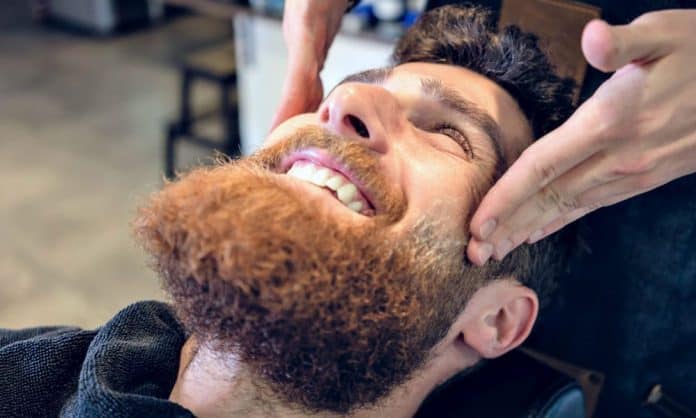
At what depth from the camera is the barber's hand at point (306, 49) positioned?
1344 millimetres

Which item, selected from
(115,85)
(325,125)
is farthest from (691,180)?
(115,85)

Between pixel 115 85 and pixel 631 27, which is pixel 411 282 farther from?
pixel 115 85

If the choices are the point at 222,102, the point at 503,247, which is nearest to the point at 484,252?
the point at 503,247

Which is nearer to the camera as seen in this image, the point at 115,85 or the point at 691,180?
the point at 691,180

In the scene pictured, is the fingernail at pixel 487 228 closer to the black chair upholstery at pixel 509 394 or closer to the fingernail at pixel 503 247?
the fingernail at pixel 503 247

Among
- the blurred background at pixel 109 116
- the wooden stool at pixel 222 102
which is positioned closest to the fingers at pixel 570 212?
the blurred background at pixel 109 116

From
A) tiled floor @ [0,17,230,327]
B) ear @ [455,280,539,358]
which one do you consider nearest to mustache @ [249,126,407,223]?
ear @ [455,280,539,358]

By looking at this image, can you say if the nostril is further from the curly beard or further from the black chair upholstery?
the black chair upholstery

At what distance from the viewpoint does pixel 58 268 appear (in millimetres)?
2654

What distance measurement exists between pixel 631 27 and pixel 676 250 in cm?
57

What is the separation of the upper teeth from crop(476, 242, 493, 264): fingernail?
169 mm

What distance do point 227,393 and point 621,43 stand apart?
68cm

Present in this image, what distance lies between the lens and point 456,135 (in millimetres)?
1083

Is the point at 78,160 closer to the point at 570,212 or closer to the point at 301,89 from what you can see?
the point at 301,89
